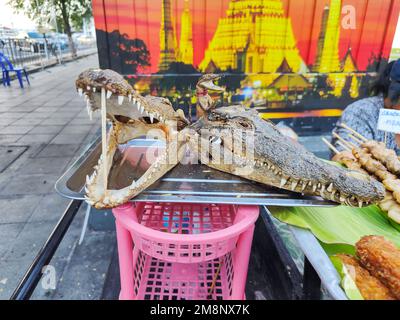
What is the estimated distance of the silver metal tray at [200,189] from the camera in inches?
52.3

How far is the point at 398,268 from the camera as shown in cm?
113

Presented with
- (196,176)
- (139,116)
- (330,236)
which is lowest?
(330,236)

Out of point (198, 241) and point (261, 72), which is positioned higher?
point (261, 72)

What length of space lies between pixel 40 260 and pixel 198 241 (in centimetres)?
82

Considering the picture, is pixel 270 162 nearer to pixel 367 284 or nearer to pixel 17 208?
pixel 367 284

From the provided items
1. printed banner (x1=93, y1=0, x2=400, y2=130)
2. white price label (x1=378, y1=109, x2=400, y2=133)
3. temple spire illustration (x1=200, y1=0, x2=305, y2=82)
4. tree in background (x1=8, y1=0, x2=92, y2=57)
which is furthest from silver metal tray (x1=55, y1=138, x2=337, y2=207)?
tree in background (x1=8, y1=0, x2=92, y2=57)

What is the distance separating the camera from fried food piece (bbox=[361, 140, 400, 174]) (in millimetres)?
1924

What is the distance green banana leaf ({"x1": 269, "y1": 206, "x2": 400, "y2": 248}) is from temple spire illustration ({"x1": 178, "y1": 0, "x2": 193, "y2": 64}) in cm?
291

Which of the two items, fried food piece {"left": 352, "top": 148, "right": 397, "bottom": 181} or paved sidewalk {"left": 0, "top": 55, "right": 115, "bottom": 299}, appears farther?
paved sidewalk {"left": 0, "top": 55, "right": 115, "bottom": 299}

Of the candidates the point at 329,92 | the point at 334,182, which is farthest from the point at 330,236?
the point at 329,92

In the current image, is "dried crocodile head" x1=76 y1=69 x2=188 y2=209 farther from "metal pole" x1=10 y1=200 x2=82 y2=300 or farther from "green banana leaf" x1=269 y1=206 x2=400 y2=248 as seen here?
"green banana leaf" x1=269 y1=206 x2=400 y2=248

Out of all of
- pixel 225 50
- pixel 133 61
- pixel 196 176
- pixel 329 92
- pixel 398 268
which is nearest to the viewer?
pixel 398 268
